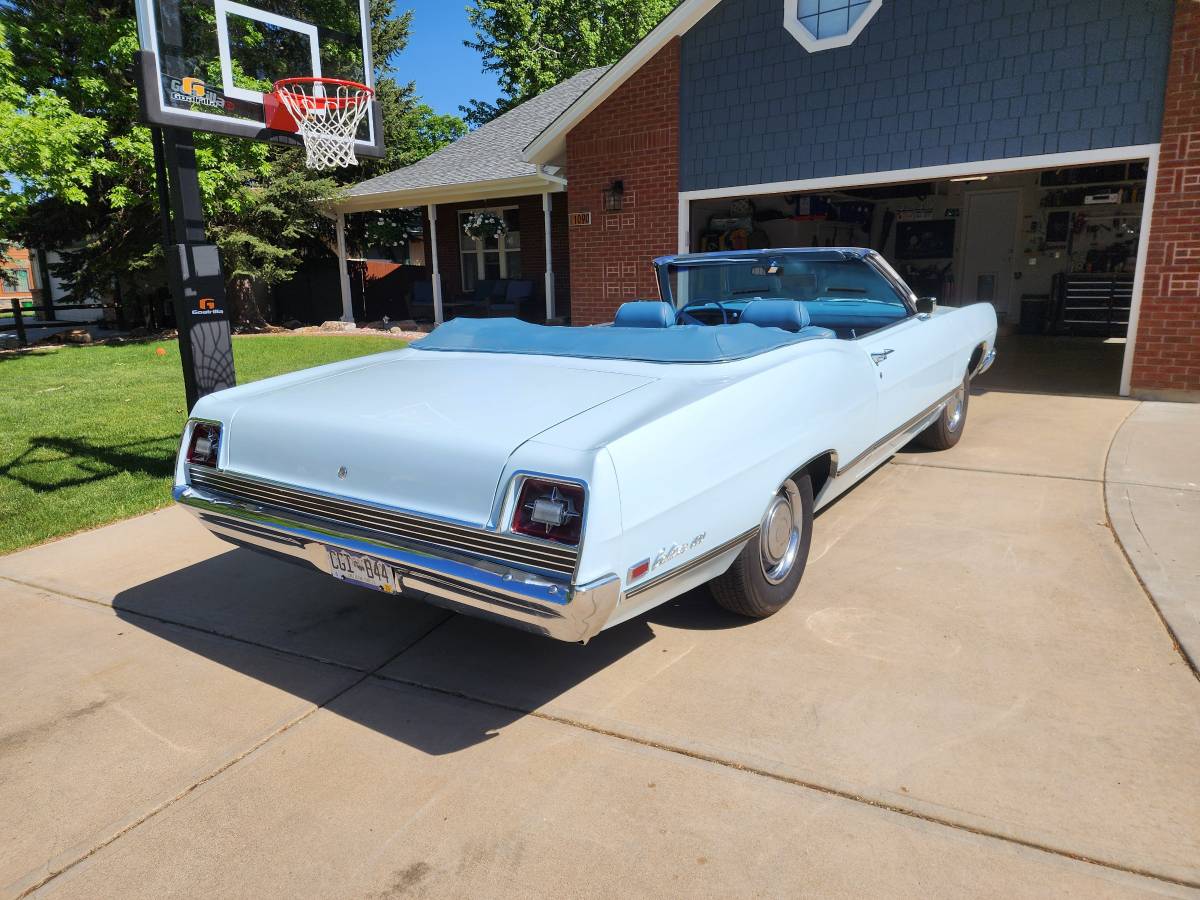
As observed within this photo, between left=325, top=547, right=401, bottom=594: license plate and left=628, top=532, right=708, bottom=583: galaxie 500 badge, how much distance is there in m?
0.80

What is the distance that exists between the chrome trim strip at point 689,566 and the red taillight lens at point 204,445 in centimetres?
179

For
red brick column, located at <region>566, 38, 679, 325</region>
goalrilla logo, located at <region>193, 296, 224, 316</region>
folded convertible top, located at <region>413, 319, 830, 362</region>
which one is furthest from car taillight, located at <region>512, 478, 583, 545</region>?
red brick column, located at <region>566, 38, 679, 325</region>

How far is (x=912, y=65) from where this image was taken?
29.4 ft

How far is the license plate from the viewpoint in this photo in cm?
276

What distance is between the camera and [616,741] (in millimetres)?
2707

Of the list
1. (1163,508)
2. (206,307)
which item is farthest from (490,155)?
(1163,508)

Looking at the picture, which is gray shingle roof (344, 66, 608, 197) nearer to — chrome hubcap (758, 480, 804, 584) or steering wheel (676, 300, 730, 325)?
steering wheel (676, 300, 730, 325)

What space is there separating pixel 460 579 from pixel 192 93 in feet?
15.0

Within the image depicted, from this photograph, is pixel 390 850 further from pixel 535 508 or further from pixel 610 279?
pixel 610 279

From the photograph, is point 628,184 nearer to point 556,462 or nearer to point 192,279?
point 192,279

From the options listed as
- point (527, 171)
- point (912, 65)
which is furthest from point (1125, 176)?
point (527, 171)

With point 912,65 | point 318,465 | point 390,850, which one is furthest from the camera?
point 912,65

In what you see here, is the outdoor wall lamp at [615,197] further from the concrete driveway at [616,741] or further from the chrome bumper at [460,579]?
the chrome bumper at [460,579]

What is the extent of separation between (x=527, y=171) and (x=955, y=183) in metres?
7.71
